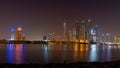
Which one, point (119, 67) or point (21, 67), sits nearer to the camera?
point (119, 67)

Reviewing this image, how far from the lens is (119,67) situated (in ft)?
90.4

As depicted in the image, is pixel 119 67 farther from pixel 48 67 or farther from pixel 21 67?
pixel 21 67

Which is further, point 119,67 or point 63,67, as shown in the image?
point 63,67

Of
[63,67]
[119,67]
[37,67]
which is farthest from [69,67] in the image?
[119,67]

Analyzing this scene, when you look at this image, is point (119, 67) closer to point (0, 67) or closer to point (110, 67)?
point (110, 67)

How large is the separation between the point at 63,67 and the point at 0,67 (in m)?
6.43

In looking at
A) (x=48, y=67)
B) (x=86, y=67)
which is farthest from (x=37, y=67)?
(x=86, y=67)

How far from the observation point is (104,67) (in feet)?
94.8

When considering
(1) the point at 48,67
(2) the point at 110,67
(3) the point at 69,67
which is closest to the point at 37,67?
(1) the point at 48,67

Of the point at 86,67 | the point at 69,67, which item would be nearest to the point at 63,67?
the point at 69,67

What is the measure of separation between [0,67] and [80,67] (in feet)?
26.6

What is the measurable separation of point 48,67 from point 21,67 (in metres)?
2.84

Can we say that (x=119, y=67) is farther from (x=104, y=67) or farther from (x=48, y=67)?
(x=48, y=67)

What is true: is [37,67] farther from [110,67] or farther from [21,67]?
[110,67]
